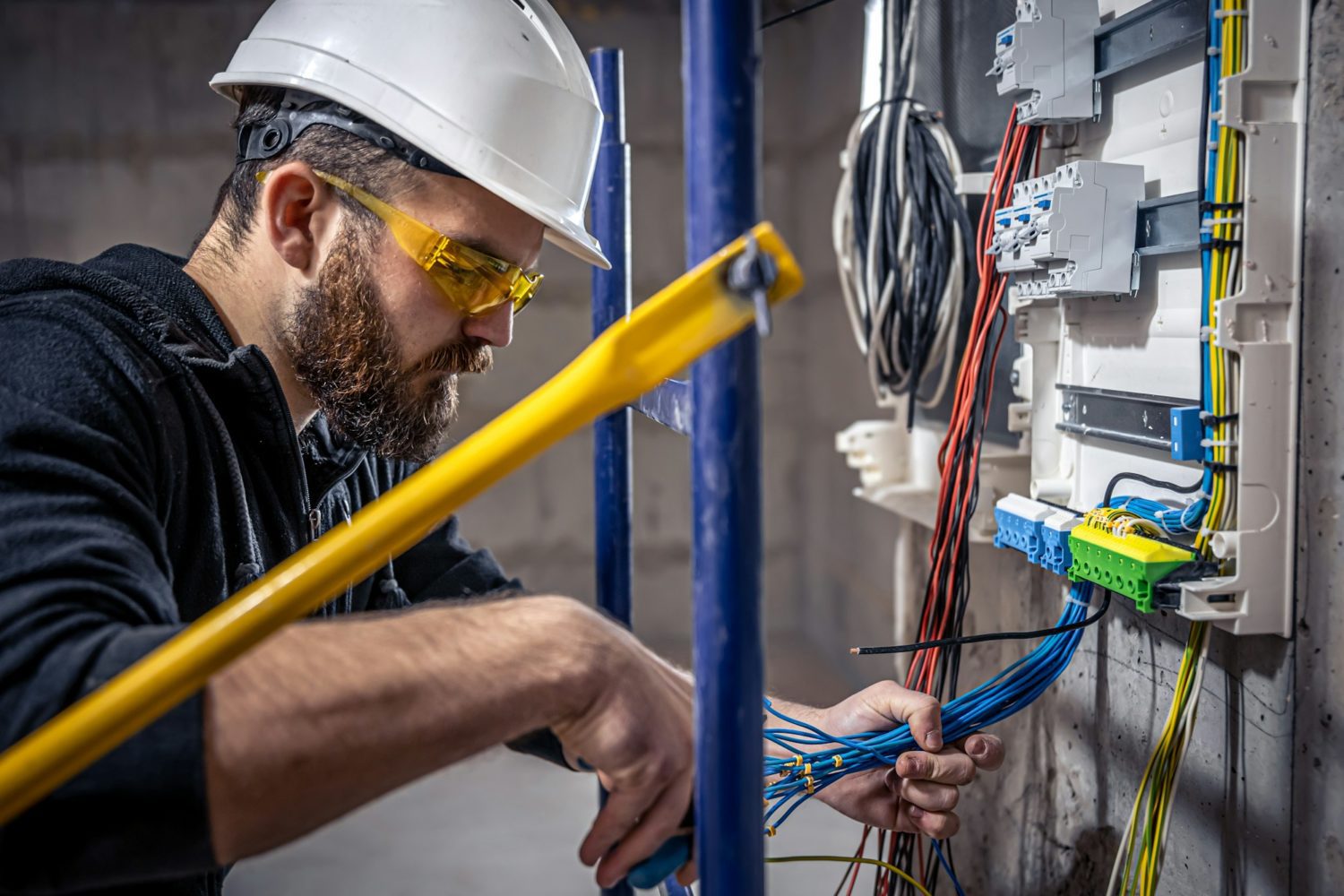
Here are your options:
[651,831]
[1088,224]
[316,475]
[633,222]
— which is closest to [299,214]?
[316,475]

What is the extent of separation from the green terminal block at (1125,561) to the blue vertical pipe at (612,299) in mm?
543

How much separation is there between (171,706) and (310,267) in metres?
0.64

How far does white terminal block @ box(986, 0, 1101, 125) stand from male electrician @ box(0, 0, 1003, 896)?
0.51 meters

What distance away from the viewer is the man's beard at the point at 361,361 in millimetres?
1068

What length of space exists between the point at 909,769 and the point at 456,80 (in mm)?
828

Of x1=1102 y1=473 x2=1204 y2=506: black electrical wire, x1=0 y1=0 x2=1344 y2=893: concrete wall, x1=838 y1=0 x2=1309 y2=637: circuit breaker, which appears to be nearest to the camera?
x1=838 y1=0 x2=1309 y2=637: circuit breaker

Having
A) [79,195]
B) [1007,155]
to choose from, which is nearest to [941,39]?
[1007,155]

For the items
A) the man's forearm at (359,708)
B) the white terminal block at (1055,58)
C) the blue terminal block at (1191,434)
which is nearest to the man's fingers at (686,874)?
the man's forearm at (359,708)

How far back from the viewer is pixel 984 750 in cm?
99

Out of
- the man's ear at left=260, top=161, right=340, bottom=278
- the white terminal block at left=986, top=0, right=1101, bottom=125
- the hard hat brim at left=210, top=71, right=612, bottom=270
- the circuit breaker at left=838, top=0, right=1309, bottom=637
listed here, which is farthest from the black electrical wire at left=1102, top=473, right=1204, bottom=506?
the man's ear at left=260, top=161, right=340, bottom=278

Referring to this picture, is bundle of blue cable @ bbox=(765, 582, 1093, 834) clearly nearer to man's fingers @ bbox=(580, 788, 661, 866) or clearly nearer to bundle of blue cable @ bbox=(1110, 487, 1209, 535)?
bundle of blue cable @ bbox=(1110, 487, 1209, 535)

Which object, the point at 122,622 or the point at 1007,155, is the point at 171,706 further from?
the point at 1007,155

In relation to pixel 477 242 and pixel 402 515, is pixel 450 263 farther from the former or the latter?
pixel 402 515

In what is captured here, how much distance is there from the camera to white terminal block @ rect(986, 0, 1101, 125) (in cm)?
116
